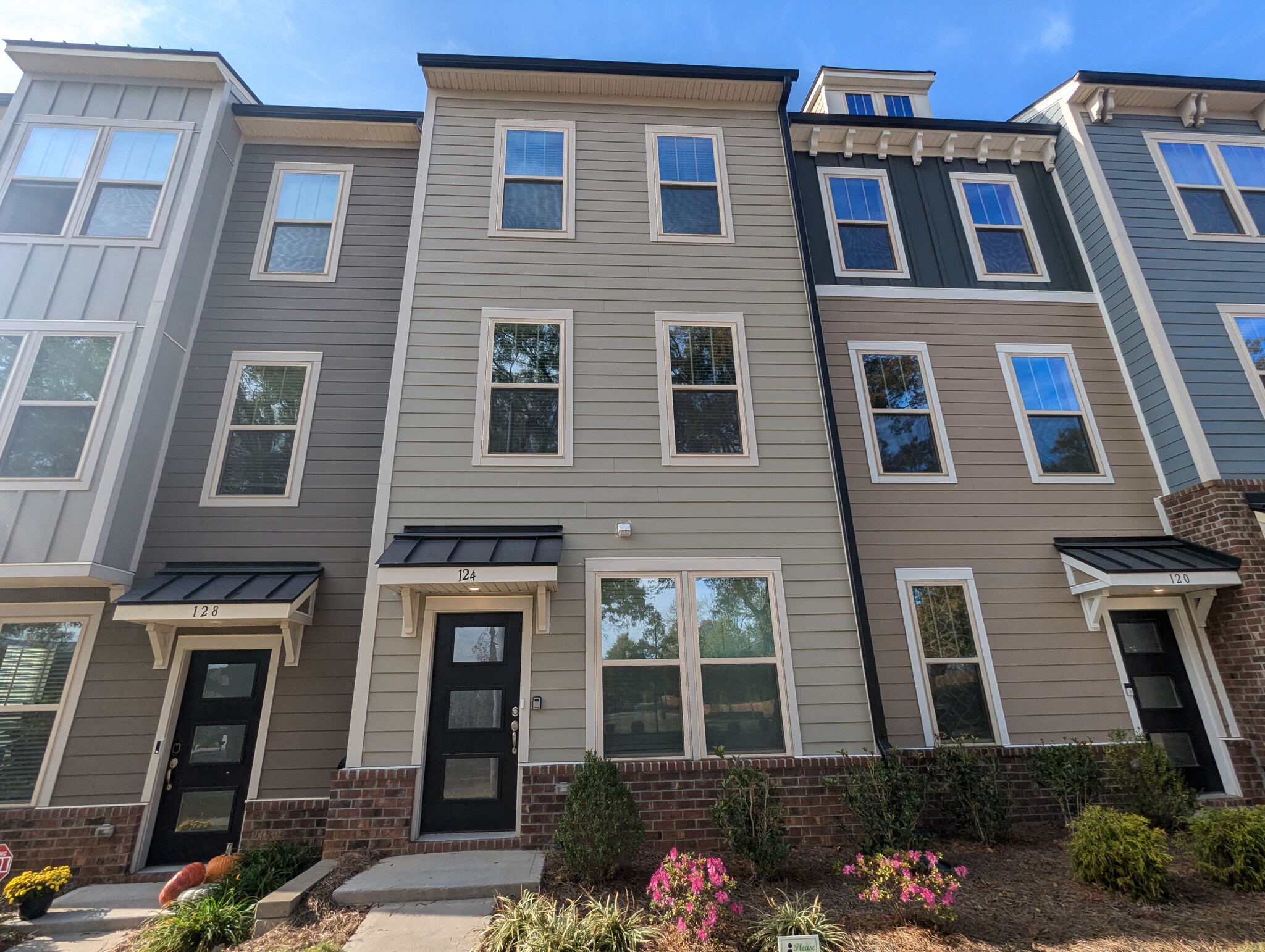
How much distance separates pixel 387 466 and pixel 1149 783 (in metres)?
8.21

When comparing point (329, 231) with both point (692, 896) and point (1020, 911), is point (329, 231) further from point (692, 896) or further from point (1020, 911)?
point (1020, 911)

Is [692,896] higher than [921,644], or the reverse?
[921,644]

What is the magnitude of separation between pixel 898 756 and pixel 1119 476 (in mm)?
4897

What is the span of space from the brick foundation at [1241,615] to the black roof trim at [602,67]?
7511mm

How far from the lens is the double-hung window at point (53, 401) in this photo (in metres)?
6.14

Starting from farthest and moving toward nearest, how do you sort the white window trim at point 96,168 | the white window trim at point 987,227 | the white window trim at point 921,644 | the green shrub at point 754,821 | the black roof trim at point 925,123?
1. the black roof trim at point 925,123
2. the white window trim at point 987,227
3. the white window trim at point 96,168
4. the white window trim at point 921,644
5. the green shrub at point 754,821

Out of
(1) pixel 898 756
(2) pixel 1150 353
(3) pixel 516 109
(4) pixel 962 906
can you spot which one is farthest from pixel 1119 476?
(3) pixel 516 109

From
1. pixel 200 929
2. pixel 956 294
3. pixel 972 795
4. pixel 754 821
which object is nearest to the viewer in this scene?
pixel 200 929

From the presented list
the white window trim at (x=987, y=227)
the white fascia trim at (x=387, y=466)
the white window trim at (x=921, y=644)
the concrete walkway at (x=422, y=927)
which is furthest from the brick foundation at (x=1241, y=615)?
the white fascia trim at (x=387, y=466)

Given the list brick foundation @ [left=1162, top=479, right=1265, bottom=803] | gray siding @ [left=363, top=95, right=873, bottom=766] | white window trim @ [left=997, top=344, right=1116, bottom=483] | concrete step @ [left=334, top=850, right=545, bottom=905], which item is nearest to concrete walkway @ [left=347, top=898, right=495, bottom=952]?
concrete step @ [left=334, top=850, right=545, bottom=905]

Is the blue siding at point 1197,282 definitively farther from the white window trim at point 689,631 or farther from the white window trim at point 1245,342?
the white window trim at point 689,631

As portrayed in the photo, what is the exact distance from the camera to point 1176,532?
732 centimetres

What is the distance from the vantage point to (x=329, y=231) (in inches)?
321

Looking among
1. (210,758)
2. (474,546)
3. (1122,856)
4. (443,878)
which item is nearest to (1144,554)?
(1122,856)
